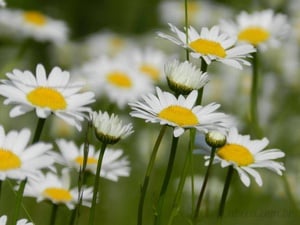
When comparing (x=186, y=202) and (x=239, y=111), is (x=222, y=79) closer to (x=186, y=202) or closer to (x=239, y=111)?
(x=239, y=111)

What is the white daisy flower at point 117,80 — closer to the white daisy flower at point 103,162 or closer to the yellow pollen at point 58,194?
the white daisy flower at point 103,162

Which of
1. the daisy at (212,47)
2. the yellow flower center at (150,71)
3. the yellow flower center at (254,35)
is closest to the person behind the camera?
the daisy at (212,47)

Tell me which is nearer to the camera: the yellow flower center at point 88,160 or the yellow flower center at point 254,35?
the yellow flower center at point 88,160

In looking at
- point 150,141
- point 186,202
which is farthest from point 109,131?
point 150,141

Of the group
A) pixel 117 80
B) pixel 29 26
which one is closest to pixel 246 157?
pixel 117 80

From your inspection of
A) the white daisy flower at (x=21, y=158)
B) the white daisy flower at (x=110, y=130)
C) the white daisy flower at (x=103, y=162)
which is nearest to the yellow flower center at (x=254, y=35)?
the white daisy flower at (x=103, y=162)

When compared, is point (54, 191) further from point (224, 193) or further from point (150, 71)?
point (150, 71)
